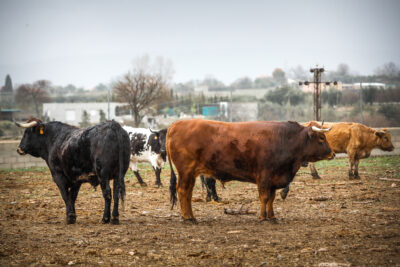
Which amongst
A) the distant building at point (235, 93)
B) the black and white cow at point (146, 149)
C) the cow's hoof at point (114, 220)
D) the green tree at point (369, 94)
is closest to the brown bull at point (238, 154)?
the cow's hoof at point (114, 220)

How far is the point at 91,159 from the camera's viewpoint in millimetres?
8406

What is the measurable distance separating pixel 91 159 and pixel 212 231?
2.58 meters

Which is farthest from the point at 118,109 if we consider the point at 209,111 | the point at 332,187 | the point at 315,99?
the point at 332,187

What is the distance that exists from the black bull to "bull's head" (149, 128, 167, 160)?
14.1 ft

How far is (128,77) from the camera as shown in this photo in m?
26.8

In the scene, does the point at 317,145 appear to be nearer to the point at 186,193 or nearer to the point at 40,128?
the point at 186,193

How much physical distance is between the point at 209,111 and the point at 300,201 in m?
15.0

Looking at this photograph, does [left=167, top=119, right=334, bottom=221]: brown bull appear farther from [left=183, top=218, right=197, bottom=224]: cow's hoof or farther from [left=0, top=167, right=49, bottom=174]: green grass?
[left=0, top=167, right=49, bottom=174]: green grass

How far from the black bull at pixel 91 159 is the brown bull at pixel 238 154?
946 millimetres

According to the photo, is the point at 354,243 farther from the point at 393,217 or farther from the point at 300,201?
the point at 300,201

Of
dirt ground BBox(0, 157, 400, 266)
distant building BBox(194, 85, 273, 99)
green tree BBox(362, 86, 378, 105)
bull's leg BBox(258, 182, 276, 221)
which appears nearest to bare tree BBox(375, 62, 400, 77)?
green tree BBox(362, 86, 378, 105)

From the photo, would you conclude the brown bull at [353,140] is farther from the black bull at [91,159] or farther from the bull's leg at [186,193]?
the black bull at [91,159]

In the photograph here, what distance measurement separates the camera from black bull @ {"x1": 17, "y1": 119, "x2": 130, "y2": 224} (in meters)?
8.22

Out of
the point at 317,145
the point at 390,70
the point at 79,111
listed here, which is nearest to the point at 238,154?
the point at 317,145
